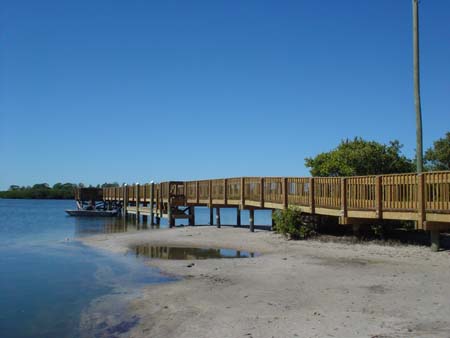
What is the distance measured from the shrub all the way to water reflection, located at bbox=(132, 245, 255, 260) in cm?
237

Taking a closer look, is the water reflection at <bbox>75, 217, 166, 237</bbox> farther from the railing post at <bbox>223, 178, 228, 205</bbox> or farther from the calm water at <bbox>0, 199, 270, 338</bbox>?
the calm water at <bbox>0, 199, 270, 338</bbox>

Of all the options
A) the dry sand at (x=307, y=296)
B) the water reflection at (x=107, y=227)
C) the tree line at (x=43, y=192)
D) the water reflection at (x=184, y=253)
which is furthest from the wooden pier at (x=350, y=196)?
A: the tree line at (x=43, y=192)

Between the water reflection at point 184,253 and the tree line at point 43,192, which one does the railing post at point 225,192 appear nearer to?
the water reflection at point 184,253

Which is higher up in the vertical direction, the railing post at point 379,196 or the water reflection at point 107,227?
the railing post at point 379,196

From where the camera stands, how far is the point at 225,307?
377 inches

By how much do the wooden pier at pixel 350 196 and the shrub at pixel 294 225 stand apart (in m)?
0.44

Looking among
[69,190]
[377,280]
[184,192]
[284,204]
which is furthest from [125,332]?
[69,190]

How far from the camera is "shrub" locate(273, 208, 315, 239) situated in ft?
64.6

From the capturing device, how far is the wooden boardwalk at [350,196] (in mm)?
13883

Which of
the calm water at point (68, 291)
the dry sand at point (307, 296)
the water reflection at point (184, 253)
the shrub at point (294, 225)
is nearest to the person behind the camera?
the dry sand at point (307, 296)

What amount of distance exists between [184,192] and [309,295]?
24070 mm

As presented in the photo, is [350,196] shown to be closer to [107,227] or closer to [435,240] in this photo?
[435,240]

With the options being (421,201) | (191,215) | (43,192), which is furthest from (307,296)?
(43,192)

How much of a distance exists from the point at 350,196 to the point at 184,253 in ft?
22.2
